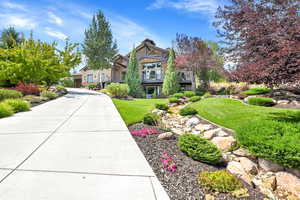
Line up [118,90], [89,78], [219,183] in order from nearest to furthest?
[219,183] → [118,90] → [89,78]

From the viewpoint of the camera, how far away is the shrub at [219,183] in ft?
8.17

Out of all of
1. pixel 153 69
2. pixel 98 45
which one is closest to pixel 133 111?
pixel 153 69

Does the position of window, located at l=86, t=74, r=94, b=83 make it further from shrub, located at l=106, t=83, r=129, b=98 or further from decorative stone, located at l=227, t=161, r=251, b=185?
decorative stone, located at l=227, t=161, r=251, b=185

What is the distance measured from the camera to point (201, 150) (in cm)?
337

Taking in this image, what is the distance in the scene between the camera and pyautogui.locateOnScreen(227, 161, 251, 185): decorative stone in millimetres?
3041

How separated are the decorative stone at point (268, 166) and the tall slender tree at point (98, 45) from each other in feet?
90.7

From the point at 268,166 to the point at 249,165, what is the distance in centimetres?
35

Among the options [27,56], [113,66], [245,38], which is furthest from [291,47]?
[113,66]

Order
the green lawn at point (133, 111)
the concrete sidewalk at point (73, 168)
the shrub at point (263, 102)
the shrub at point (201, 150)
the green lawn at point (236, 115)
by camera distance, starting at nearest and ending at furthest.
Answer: the concrete sidewalk at point (73, 168) < the shrub at point (201, 150) < the green lawn at point (236, 115) < the green lawn at point (133, 111) < the shrub at point (263, 102)

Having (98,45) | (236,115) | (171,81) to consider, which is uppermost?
(98,45)

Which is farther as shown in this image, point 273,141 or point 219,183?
point 273,141

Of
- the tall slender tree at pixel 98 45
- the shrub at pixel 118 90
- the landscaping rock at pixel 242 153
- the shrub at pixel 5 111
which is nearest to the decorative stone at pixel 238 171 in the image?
the landscaping rock at pixel 242 153

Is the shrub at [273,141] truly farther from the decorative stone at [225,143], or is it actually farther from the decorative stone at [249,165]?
the decorative stone at [225,143]

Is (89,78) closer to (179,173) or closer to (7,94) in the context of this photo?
(7,94)
